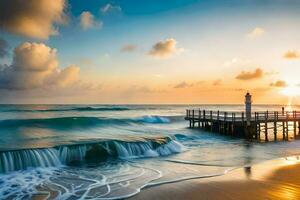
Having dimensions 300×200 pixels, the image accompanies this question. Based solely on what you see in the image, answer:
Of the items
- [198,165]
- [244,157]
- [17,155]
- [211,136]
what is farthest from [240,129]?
[17,155]

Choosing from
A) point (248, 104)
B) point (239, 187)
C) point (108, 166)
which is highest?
point (248, 104)

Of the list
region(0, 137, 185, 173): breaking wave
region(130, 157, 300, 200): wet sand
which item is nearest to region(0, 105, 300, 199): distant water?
region(0, 137, 185, 173): breaking wave

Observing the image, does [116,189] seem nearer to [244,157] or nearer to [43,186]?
[43,186]

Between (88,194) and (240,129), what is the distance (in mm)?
23325

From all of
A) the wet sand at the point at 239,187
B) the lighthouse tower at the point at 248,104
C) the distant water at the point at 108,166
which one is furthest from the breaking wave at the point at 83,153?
the lighthouse tower at the point at 248,104

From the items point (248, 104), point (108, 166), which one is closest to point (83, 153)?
point (108, 166)

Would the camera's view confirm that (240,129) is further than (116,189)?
Yes

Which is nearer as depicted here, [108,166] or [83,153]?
[108,166]

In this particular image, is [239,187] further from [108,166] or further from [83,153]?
[83,153]

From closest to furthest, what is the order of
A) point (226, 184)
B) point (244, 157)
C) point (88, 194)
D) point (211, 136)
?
1. point (88, 194)
2. point (226, 184)
3. point (244, 157)
4. point (211, 136)

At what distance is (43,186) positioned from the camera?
37.1 ft

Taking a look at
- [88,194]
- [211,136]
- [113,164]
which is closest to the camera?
[88,194]

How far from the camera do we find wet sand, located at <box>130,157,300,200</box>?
379 inches

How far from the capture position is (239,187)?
35.1 feet
